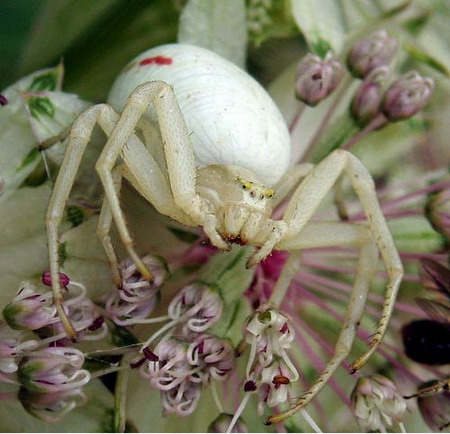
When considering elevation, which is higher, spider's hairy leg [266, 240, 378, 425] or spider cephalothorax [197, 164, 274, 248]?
spider cephalothorax [197, 164, 274, 248]

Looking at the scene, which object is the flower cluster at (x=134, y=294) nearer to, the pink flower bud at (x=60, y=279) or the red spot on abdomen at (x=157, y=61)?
the pink flower bud at (x=60, y=279)

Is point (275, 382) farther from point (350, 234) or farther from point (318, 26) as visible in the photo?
point (318, 26)

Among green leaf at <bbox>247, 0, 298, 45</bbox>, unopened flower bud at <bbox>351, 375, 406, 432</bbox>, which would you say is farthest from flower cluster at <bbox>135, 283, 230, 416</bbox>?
green leaf at <bbox>247, 0, 298, 45</bbox>

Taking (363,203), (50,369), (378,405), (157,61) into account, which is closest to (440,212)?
(363,203)

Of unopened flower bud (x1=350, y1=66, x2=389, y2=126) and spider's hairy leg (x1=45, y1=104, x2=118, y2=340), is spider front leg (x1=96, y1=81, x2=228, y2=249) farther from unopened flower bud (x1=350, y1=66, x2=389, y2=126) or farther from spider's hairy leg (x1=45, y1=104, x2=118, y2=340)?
unopened flower bud (x1=350, y1=66, x2=389, y2=126)

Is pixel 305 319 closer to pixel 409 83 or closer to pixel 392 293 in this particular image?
pixel 392 293

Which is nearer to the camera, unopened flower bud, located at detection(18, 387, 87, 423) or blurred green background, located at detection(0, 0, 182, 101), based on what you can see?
unopened flower bud, located at detection(18, 387, 87, 423)
